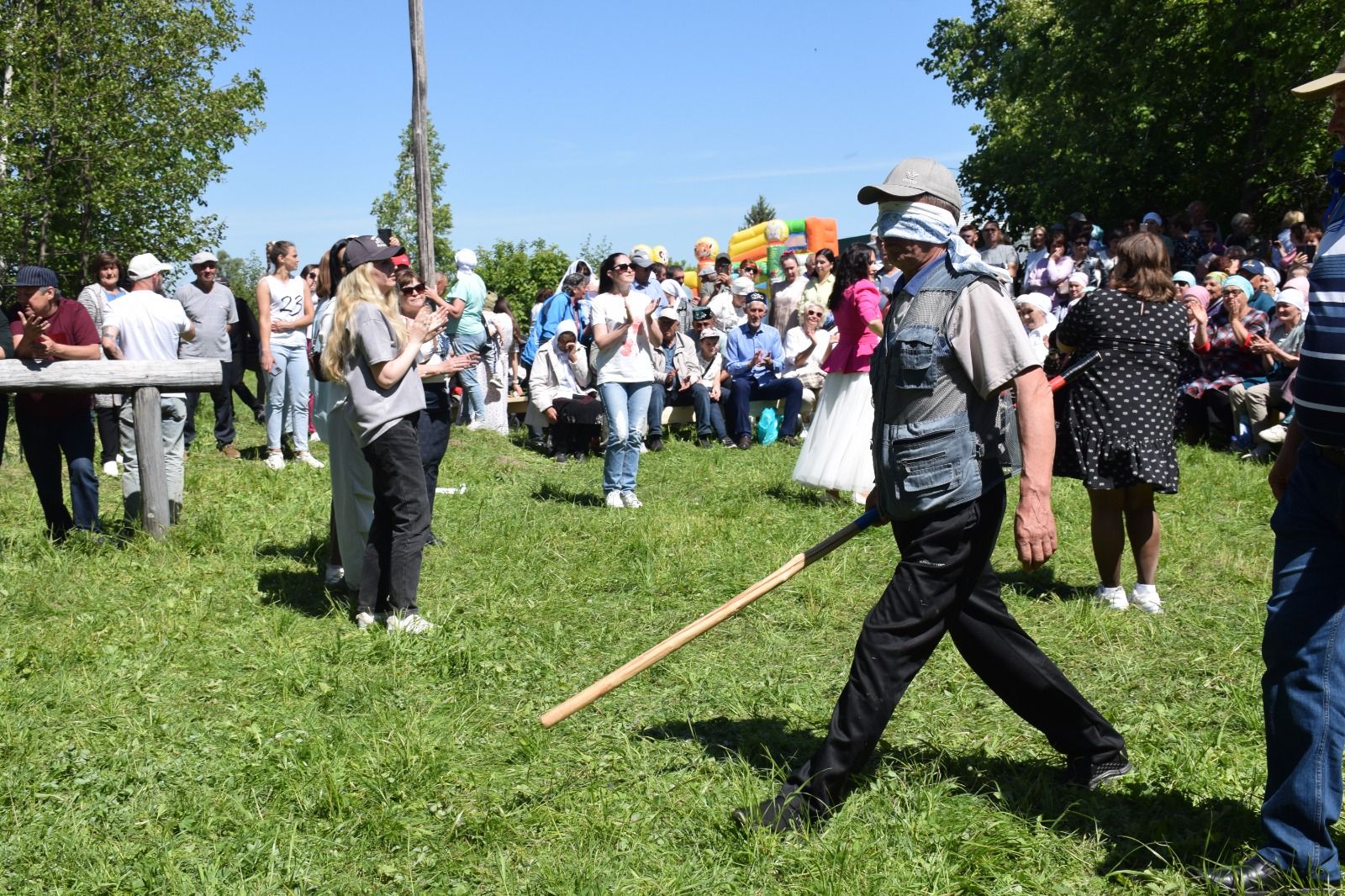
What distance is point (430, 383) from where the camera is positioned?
7617 mm

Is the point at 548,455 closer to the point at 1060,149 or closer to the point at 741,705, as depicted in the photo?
the point at 741,705

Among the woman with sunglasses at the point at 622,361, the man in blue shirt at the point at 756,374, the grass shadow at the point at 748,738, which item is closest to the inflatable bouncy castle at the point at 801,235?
Result: the man in blue shirt at the point at 756,374

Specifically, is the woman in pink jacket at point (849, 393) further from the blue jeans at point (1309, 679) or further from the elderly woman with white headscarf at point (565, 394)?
the blue jeans at point (1309, 679)

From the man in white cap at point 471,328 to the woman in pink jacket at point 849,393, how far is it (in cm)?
558

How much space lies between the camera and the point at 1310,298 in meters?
3.09

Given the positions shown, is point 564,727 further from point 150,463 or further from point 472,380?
point 472,380

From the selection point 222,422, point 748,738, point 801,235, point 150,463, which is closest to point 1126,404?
point 748,738

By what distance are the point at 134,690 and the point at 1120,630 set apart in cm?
458

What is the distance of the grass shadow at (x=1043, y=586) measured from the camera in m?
6.57

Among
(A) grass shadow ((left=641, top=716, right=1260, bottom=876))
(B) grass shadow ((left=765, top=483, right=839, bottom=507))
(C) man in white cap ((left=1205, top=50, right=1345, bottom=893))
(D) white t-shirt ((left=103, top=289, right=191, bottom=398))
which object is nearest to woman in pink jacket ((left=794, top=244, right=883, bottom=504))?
(B) grass shadow ((left=765, top=483, right=839, bottom=507))

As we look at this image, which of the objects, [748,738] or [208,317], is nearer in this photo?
[748,738]

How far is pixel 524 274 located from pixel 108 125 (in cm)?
936

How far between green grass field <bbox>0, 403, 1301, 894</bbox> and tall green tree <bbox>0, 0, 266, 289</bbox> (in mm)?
16244

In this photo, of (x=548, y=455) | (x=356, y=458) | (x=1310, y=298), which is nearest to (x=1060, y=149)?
(x=548, y=455)
